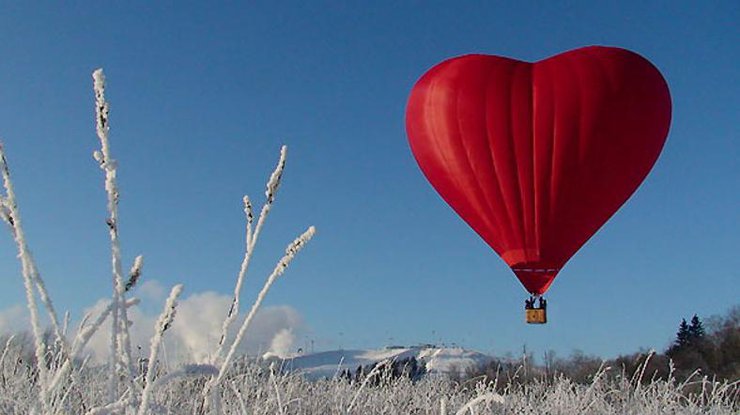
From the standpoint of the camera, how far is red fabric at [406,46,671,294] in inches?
557

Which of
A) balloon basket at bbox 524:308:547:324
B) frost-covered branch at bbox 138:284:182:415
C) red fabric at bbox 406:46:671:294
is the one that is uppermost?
red fabric at bbox 406:46:671:294

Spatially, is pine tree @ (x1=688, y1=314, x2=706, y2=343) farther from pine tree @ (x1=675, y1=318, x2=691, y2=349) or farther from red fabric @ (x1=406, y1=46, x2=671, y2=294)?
red fabric @ (x1=406, y1=46, x2=671, y2=294)

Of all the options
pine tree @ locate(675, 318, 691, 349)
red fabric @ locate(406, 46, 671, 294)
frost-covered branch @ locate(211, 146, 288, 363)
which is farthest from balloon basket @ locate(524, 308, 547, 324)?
pine tree @ locate(675, 318, 691, 349)

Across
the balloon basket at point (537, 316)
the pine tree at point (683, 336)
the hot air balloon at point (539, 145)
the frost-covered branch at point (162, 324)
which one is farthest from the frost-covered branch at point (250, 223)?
the pine tree at point (683, 336)

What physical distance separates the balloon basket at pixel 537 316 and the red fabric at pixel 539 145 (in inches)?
28.6

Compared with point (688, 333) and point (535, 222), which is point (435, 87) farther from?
point (688, 333)

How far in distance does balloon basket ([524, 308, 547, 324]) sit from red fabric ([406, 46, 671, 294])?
0.73m

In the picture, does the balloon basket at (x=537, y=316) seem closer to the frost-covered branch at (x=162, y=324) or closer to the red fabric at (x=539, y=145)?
the red fabric at (x=539, y=145)

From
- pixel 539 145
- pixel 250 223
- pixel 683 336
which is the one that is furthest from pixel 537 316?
pixel 683 336

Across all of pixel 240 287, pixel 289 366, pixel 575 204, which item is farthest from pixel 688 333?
pixel 240 287

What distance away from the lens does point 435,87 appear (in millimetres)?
14836

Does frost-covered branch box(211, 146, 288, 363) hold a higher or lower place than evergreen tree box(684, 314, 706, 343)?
lower

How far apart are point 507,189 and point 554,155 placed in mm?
1050

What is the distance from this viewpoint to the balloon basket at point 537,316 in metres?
15.3
